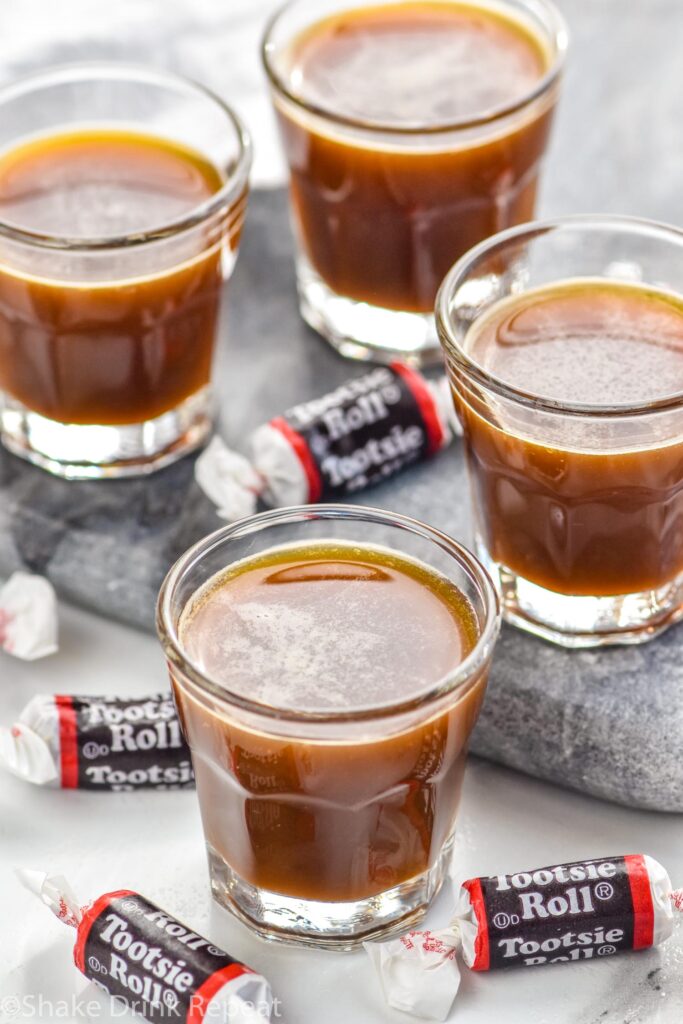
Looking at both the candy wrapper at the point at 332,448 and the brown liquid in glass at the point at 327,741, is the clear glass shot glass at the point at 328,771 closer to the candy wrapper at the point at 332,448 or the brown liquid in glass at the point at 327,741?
the brown liquid in glass at the point at 327,741

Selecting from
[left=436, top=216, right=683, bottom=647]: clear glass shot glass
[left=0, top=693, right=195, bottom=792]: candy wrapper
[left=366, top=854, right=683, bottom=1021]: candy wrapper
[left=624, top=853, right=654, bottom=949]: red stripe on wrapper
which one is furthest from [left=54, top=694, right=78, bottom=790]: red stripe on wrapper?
[left=624, top=853, right=654, bottom=949]: red stripe on wrapper

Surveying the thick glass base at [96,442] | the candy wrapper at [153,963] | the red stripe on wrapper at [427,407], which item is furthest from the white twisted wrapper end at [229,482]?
the candy wrapper at [153,963]

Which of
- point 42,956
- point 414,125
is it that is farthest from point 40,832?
point 414,125

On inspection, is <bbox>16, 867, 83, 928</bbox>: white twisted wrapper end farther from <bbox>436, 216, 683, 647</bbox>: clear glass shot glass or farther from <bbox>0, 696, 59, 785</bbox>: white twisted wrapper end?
<bbox>436, 216, 683, 647</bbox>: clear glass shot glass

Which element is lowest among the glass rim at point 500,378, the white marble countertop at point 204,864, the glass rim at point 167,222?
the white marble countertop at point 204,864

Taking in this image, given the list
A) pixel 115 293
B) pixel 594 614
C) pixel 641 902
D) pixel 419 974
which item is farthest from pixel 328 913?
pixel 115 293

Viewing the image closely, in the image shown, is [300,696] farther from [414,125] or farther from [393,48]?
[393,48]
